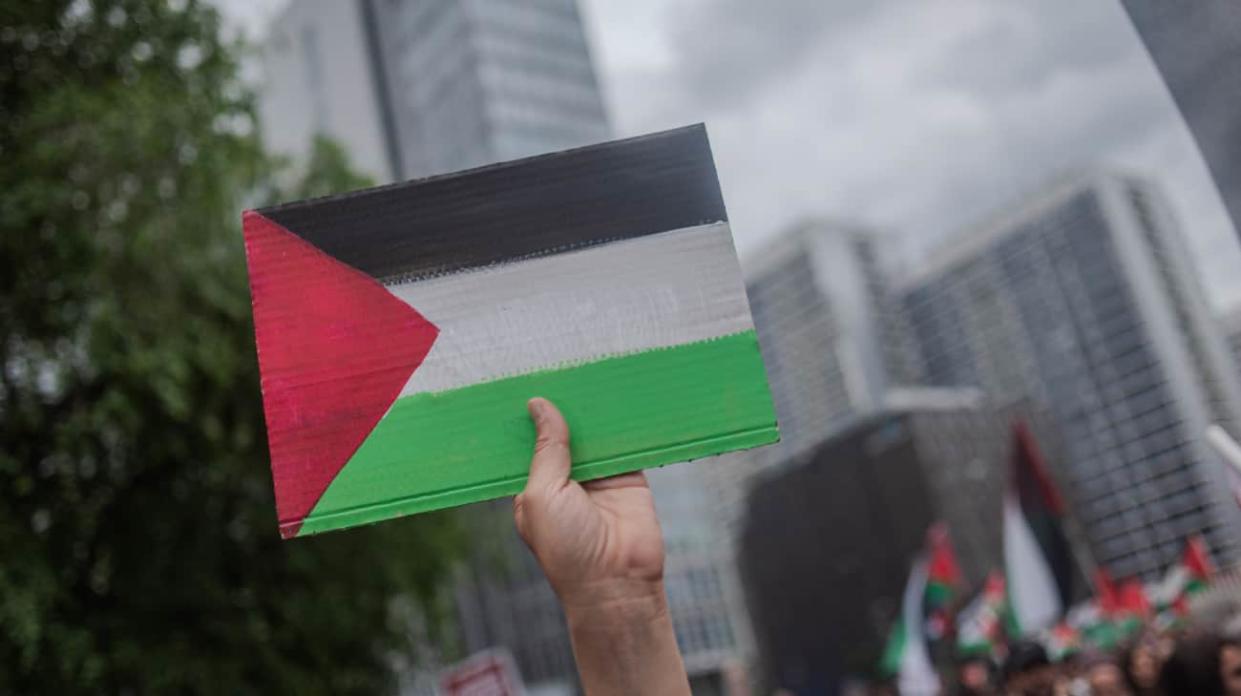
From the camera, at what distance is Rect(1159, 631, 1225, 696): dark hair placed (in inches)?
197

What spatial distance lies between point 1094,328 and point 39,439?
12362 centimetres

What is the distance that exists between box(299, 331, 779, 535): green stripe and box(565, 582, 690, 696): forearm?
256 mm

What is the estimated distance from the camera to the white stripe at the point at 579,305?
224 centimetres

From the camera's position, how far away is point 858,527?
252 feet

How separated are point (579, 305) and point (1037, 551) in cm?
891

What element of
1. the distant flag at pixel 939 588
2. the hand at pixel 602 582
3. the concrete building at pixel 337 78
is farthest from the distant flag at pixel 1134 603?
the concrete building at pixel 337 78

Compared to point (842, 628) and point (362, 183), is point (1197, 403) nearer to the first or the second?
point (842, 628)

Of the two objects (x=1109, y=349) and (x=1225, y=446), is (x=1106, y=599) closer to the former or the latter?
(x=1225, y=446)

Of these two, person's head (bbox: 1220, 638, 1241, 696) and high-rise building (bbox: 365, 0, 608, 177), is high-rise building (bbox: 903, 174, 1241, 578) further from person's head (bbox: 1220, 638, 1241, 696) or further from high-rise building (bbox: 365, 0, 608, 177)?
person's head (bbox: 1220, 638, 1241, 696)

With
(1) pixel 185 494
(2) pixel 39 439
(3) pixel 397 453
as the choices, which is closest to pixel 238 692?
(1) pixel 185 494

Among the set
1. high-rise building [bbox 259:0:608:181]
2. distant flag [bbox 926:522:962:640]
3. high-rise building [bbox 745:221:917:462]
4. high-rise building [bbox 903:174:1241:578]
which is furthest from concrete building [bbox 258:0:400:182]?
high-rise building [bbox 745:221:917:462]

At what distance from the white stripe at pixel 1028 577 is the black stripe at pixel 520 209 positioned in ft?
28.4

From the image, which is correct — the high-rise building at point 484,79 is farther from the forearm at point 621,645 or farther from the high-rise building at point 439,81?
the forearm at point 621,645

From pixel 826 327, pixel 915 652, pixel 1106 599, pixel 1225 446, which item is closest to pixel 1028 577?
pixel 915 652
